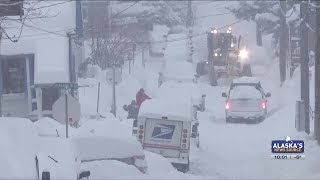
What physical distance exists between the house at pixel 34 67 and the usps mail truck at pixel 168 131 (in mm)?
10133

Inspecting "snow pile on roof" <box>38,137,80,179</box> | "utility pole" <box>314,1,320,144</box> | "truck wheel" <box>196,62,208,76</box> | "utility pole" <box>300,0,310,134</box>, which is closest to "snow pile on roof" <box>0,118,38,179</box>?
"snow pile on roof" <box>38,137,80,179</box>

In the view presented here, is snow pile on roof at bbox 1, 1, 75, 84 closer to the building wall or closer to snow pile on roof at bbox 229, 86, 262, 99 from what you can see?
the building wall

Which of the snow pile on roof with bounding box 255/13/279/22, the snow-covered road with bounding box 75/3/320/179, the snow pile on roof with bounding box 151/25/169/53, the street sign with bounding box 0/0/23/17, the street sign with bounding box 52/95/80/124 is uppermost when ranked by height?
the snow pile on roof with bounding box 255/13/279/22

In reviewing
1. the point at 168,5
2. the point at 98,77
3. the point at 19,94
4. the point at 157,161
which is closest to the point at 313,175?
the point at 157,161

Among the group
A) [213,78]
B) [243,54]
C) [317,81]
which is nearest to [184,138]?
[317,81]

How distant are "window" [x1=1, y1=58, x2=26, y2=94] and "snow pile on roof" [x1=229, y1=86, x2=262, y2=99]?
29.4 feet

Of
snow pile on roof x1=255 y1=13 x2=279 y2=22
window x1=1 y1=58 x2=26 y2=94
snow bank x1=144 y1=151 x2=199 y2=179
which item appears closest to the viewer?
snow bank x1=144 y1=151 x2=199 y2=179

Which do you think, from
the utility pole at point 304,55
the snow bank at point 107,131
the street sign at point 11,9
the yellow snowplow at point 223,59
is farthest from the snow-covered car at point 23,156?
the yellow snowplow at point 223,59

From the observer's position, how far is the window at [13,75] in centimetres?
2905

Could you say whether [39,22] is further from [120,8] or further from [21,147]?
[120,8]

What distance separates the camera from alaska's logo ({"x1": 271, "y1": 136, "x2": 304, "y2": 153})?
1420 centimetres

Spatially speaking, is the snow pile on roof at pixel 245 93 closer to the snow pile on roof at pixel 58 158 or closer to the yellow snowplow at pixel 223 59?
the yellow snowplow at pixel 223 59

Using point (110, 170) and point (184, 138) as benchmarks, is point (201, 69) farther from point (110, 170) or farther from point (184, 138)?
point (110, 170)

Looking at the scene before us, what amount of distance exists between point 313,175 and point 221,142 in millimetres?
7456
